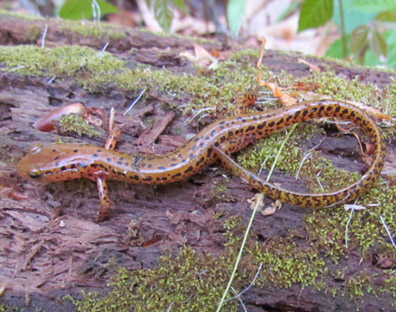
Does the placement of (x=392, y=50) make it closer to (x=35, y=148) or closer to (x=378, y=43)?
(x=378, y=43)

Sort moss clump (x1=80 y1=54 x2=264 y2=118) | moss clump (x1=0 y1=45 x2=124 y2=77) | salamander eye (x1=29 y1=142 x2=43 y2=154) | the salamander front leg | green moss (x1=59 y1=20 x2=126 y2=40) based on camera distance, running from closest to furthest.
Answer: the salamander front leg
salamander eye (x1=29 y1=142 x2=43 y2=154)
moss clump (x1=80 y1=54 x2=264 y2=118)
moss clump (x1=0 y1=45 x2=124 y2=77)
green moss (x1=59 y1=20 x2=126 y2=40)

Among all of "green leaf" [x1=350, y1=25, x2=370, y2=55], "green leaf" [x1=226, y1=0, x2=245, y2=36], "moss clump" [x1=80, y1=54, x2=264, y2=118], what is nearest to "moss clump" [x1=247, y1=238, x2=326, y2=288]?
"moss clump" [x1=80, y1=54, x2=264, y2=118]

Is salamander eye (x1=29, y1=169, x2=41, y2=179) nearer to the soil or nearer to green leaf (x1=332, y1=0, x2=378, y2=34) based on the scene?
the soil

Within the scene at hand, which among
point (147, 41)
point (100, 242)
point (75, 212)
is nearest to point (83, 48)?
point (147, 41)

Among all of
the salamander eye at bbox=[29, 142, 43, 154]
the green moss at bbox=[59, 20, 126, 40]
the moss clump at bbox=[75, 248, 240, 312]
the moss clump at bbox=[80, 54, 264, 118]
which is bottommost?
the moss clump at bbox=[75, 248, 240, 312]

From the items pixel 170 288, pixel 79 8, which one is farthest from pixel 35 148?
pixel 79 8

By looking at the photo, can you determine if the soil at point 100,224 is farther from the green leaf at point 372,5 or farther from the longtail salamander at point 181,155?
the green leaf at point 372,5
